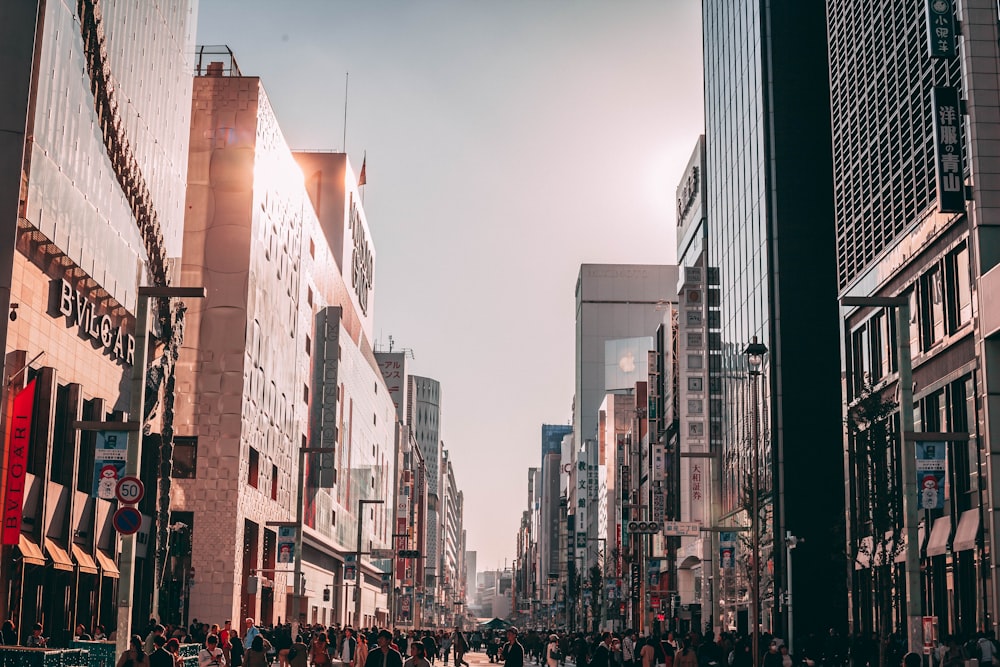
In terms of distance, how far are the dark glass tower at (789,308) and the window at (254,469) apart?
2372 centimetres

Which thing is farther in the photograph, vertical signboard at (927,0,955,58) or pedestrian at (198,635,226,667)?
vertical signboard at (927,0,955,58)

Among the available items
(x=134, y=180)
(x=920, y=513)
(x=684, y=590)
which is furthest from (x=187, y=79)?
(x=684, y=590)

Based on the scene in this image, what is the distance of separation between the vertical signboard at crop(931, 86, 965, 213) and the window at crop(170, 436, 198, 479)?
34213 mm

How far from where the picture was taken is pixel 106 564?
142 ft

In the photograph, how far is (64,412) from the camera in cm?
3866

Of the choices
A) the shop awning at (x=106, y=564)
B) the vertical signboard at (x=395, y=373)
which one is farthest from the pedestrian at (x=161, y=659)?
the vertical signboard at (x=395, y=373)

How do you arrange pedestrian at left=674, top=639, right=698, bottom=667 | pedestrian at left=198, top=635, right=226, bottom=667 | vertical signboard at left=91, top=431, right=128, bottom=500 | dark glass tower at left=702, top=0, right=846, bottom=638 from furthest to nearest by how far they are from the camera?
1. dark glass tower at left=702, top=0, right=846, bottom=638
2. pedestrian at left=674, top=639, right=698, bottom=667
3. pedestrian at left=198, top=635, right=226, bottom=667
4. vertical signboard at left=91, top=431, right=128, bottom=500

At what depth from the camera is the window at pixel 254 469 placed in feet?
196

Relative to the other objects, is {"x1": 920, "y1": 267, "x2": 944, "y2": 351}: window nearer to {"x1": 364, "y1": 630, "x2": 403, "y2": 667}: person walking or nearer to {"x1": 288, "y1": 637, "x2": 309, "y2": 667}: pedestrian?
{"x1": 288, "y1": 637, "x2": 309, "y2": 667}: pedestrian

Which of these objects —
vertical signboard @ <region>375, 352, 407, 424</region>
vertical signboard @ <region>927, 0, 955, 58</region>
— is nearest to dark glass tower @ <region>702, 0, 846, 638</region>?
vertical signboard @ <region>927, 0, 955, 58</region>

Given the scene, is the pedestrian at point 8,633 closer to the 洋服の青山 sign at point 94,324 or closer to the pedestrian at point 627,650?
the 洋服の青山 sign at point 94,324

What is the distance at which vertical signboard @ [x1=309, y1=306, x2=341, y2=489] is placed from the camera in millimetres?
77000

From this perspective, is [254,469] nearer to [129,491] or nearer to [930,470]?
[129,491]

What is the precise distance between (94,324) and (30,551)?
327 inches
